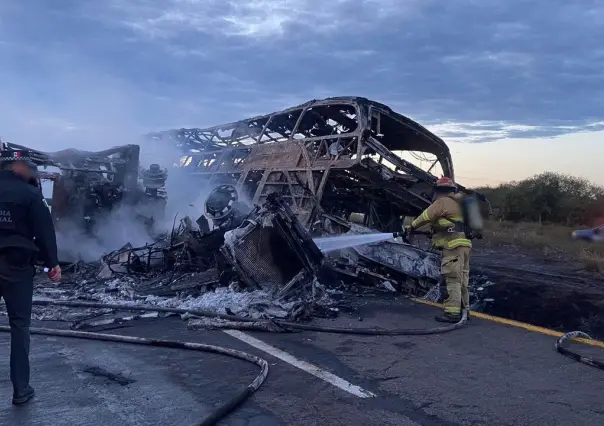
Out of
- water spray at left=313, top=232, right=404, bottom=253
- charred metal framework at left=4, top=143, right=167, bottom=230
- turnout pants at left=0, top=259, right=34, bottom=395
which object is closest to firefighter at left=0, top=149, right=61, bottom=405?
turnout pants at left=0, top=259, right=34, bottom=395

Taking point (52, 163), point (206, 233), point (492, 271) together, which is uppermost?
point (52, 163)

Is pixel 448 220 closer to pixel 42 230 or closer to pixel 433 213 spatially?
pixel 433 213

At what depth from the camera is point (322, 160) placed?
1143cm

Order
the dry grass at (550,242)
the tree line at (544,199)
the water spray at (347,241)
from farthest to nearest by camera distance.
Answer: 1. the tree line at (544,199)
2. the dry grass at (550,242)
3. the water spray at (347,241)

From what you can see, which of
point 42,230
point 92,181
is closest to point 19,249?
point 42,230

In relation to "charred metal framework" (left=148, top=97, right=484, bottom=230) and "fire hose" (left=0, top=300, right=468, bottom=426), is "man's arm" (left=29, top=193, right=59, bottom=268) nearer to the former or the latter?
"fire hose" (left=0, top=300, right=468, bottom=426)

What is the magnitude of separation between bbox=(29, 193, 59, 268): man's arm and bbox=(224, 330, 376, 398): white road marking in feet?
7.17

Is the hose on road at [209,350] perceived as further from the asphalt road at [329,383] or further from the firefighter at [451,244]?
the firefighter at [451,244]

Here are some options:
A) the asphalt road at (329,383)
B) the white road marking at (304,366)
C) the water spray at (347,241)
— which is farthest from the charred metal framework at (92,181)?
the white road marking at (304,366)

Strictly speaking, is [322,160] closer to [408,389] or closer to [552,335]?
[552,335]

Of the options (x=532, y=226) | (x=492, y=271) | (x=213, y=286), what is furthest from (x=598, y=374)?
(x=532, y=226)

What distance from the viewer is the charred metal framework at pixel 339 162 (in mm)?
10711

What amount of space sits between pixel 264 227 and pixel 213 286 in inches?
55.0

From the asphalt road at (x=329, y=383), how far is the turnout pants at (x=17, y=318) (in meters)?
0.22
